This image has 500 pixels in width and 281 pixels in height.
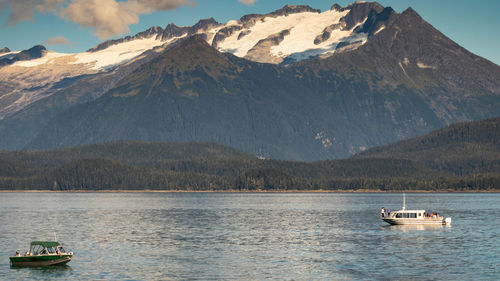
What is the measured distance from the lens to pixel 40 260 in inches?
5177

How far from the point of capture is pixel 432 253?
149125 millimetres

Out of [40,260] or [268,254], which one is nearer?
[40,260]

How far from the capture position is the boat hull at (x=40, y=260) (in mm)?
129875

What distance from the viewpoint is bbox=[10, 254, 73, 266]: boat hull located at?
130 m

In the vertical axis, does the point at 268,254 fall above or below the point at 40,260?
above

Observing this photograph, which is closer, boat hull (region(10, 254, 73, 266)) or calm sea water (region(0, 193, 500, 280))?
calm sea water (region(0, 193, 500, 280))

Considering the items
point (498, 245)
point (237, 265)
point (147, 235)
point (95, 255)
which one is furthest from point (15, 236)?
point (498, 245)

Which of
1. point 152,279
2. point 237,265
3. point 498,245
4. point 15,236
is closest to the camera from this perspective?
point 152,279

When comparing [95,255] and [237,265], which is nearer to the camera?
[237,265]

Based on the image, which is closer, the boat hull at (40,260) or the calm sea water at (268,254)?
the calm sea water at (268,254)

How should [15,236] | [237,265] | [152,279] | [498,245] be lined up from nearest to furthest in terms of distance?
1. [152,279]
2. [237,265]
3. [498,245]
4. [15,236]

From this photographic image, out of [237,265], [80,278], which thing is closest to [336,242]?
[237,265]

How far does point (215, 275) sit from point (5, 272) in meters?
33.6

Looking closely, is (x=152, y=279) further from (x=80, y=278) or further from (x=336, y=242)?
(x=336, y=242)
